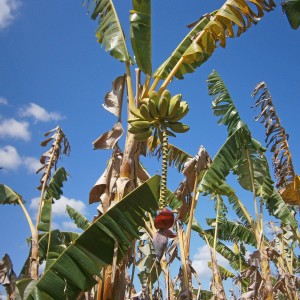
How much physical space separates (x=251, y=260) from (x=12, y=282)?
10.3 feet

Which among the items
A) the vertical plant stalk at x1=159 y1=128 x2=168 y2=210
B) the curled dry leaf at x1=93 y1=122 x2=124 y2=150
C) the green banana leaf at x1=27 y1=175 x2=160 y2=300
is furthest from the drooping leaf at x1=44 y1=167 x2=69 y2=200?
the vertical plant stalk at x1=159 y1=128 x2=168 y2=210

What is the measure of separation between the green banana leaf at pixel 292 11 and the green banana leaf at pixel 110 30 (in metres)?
1.90

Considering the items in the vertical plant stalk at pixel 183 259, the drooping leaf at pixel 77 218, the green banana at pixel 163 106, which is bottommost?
the vertical plant stalk at pixel 183 259

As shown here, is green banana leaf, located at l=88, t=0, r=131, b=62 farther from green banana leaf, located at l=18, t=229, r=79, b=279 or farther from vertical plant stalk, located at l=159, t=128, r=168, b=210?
green banana leaf, located at l=18, t=229, r=79, b=279

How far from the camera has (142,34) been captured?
12.0ft

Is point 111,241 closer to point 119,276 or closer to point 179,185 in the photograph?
point 119,276

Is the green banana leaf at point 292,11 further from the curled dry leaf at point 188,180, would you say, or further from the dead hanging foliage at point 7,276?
the dead hanging foliage at point 7,276

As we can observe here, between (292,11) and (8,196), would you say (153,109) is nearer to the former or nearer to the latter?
(292,11)

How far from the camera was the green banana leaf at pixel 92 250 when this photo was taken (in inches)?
111

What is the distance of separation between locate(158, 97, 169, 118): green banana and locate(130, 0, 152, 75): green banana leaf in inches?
37.3

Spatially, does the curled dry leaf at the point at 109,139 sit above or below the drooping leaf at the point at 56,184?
below

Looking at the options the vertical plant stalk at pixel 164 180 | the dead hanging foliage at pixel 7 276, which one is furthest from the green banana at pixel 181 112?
the dead hanging foliage at pixel 7 276

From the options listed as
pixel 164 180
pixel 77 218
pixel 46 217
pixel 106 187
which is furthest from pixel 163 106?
pixel 77 218

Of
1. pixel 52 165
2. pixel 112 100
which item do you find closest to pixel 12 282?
pixel 52 165
